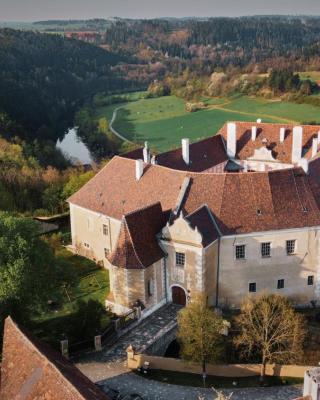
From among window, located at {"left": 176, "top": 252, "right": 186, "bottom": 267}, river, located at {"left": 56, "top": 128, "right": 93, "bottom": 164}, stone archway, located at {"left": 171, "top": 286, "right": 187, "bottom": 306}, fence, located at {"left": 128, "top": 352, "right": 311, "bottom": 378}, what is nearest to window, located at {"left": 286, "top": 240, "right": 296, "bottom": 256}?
window, located at {"left": 176, "top": 252, "right": 186, "bottom": 267}

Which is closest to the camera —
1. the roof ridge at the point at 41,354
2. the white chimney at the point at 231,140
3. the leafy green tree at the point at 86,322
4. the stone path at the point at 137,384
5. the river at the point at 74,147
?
the roof ridge at the point at 41,354

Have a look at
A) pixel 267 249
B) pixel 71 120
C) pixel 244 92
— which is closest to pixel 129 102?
pixel 71 120

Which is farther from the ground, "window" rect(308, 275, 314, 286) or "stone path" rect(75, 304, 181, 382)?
"window" rect(308, 275, 314, 286)

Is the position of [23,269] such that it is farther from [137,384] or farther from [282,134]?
[282,134]

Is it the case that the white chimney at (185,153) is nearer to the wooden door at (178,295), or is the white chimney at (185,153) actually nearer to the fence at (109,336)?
the wooden door at (178,295)

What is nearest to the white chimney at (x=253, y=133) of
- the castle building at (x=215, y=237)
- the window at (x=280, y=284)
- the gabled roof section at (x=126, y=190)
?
the castle building at (x=215, y=237)

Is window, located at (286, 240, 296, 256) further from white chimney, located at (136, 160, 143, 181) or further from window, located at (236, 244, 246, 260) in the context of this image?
white chimney, located at (136, 160, 143, 181)
